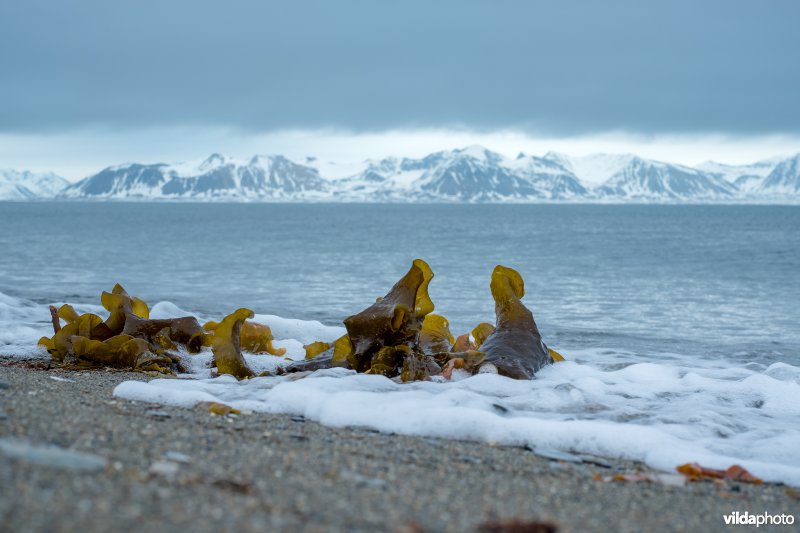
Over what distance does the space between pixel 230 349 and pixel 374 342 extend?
1.59m

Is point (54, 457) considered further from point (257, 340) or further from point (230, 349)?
point (257, 340)

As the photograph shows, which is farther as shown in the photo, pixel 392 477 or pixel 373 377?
pixel 373 377

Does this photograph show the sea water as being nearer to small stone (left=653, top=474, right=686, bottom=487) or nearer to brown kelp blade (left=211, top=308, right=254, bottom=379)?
brown kelp blade (left=211, top=308, right=254, bottom=379)

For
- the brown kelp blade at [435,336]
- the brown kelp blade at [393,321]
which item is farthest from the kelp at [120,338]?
the brown kelp blade at [435,336]

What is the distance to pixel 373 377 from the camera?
7.48 meters

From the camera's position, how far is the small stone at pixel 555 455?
5.25 metres

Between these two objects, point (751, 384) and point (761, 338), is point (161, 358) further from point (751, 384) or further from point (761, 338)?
point (761, 338)

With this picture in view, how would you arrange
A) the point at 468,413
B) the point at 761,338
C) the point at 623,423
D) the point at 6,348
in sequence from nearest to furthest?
the point at 468,413 → the point at 623,423 → the point at 6,348 → the point at 761,338

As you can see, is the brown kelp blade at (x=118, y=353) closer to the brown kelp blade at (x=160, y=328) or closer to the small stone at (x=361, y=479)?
the brown kelp blade at (x=160, y=328)

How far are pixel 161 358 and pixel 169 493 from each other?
5.67m

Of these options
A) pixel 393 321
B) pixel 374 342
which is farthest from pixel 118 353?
pixel 393 321

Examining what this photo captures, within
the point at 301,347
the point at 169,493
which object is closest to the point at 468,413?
the point at 169,493

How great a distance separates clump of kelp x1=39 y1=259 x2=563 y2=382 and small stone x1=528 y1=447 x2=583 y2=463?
246 cm

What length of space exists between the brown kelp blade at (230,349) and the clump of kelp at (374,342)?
0.01 m
